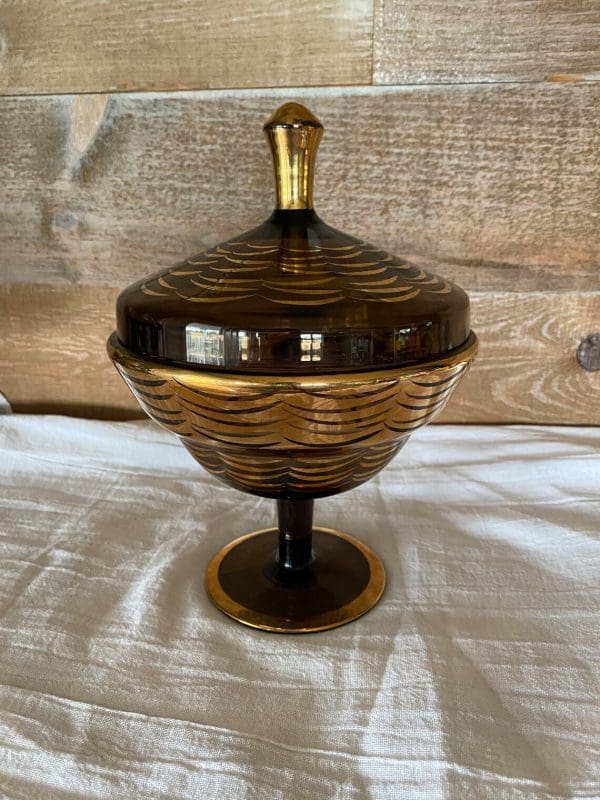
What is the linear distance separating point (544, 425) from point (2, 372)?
0.87 metres

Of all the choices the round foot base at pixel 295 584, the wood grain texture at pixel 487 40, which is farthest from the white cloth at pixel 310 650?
the wood grain texture at pixel 487 40

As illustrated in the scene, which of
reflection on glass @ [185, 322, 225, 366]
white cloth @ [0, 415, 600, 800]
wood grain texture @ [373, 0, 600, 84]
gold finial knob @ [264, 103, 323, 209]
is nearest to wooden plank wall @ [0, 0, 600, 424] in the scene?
wood grain texture @ [373, 0, 600, 84]

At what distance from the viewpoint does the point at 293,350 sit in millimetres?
461

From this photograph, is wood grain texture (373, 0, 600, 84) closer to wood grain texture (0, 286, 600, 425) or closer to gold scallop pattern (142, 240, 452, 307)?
wood grain texture (0, 286, 600, 425)

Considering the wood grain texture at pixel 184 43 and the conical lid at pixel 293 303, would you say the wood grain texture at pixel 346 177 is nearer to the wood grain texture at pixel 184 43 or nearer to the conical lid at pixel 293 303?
the wood grain texture at pixel 184 43

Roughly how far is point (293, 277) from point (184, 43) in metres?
0.59

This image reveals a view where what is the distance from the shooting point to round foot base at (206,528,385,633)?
0.63 meters

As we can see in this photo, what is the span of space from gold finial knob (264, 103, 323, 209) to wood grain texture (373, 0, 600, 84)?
407 millimetres

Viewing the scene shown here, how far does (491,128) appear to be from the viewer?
0.91 m

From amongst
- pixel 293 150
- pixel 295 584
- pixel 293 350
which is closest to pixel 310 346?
pixel 293 350

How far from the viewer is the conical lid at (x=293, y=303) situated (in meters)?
0.46

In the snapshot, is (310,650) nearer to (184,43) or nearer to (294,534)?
(294,534)

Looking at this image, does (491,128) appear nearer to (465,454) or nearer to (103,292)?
(465,454)

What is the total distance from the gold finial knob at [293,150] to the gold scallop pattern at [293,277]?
0.06 meters
